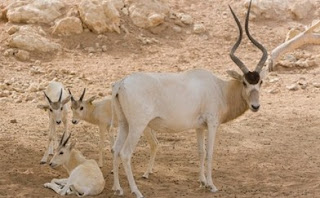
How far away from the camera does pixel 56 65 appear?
17812 millimetres

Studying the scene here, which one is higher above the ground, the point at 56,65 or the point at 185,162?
the point at 185,162

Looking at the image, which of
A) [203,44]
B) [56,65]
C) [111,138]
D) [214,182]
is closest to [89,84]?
[56,65]

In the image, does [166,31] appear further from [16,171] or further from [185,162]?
[16,171]

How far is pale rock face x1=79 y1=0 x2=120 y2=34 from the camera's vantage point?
1919 centimetres

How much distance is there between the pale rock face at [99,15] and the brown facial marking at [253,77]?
10158mm

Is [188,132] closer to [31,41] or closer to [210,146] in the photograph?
[210,146]

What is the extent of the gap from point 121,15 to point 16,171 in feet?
34.7

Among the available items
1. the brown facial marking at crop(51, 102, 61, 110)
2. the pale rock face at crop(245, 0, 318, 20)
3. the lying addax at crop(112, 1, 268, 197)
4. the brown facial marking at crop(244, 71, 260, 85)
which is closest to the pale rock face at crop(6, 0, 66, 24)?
the pale rock face at crop(245, 0, 318, 20)

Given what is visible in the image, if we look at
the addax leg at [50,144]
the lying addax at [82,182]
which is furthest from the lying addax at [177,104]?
the addax leg at [50,144]

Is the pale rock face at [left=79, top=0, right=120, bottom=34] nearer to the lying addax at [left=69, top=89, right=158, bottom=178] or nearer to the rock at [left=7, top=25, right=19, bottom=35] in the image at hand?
the rock at [left=7, top=25, right=19, bottom=35]

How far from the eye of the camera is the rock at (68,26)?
19000 millimetres

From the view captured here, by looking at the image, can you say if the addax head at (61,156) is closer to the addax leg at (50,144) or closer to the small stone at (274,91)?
the addax leg at (50,144)

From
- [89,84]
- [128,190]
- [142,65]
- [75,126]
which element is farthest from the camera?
[142,65]

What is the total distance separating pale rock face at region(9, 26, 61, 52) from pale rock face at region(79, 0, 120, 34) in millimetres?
1261
